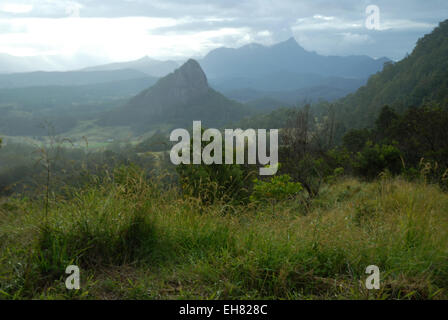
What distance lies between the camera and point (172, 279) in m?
2.37

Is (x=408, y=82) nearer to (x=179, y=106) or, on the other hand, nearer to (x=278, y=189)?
(x=278, y=189)

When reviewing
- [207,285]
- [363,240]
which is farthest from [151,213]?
[363,240]

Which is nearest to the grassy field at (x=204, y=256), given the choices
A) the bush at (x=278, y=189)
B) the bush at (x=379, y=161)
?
the bush at (x=278, y=189)

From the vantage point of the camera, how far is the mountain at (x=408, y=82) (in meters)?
62.7

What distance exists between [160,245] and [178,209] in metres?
0.61

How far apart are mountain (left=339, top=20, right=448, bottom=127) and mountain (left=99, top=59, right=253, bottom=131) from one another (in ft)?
→ 209

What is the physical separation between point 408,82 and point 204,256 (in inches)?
3553

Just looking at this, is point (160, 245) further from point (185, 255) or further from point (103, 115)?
point (103, 115)

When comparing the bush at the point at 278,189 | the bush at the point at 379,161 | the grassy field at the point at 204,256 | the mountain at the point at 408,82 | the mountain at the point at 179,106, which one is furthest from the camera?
the mountain at the point at 179,106

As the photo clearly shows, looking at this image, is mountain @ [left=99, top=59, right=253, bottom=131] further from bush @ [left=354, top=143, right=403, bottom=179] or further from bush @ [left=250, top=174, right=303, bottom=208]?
bush @ [left=250, top=174, right=303, bottom=208]

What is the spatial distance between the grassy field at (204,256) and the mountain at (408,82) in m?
61.5

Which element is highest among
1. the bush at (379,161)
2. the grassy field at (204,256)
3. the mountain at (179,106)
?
the mountain at (179,106)

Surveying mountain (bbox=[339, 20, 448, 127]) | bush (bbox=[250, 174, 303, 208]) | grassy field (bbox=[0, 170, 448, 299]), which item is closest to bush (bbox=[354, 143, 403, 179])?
bush (bbox=[250, 174, 303, 208])

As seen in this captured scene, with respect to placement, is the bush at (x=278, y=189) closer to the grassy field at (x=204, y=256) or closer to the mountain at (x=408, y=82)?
the grassy field at (x=204, y=256)
